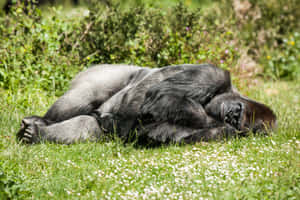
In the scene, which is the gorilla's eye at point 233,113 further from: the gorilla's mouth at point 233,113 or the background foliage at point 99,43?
the background foliage at point 99,43

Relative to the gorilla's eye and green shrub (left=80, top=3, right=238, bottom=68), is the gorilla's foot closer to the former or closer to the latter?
the gorilla's eye

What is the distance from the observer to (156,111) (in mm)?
2787

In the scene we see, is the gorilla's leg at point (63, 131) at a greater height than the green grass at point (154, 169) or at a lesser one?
greater

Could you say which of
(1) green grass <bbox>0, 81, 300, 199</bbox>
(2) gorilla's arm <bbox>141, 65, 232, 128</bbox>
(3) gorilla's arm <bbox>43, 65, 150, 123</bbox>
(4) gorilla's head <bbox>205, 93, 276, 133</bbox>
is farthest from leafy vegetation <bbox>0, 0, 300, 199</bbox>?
(3) gorilla's arm <bbox>43, 65, 150, 123</bbox>

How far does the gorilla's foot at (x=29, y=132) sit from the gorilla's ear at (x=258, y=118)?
1.71m

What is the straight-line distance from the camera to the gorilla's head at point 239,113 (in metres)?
2.92

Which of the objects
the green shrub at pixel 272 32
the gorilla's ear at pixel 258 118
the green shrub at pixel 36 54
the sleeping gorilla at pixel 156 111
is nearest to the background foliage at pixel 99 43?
the green shrub at pixel 36 54

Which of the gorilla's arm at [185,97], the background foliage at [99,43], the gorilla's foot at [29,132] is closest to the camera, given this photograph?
the gorilla's arm at [185,97]

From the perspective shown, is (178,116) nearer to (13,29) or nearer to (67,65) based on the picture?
(67,65)

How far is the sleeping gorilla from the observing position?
2809 millimetres

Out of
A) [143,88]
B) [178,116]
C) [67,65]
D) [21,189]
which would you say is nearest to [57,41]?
[67,65]

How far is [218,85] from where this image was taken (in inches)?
114

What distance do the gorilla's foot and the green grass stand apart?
0.09 meters

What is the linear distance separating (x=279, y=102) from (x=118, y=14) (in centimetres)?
243
